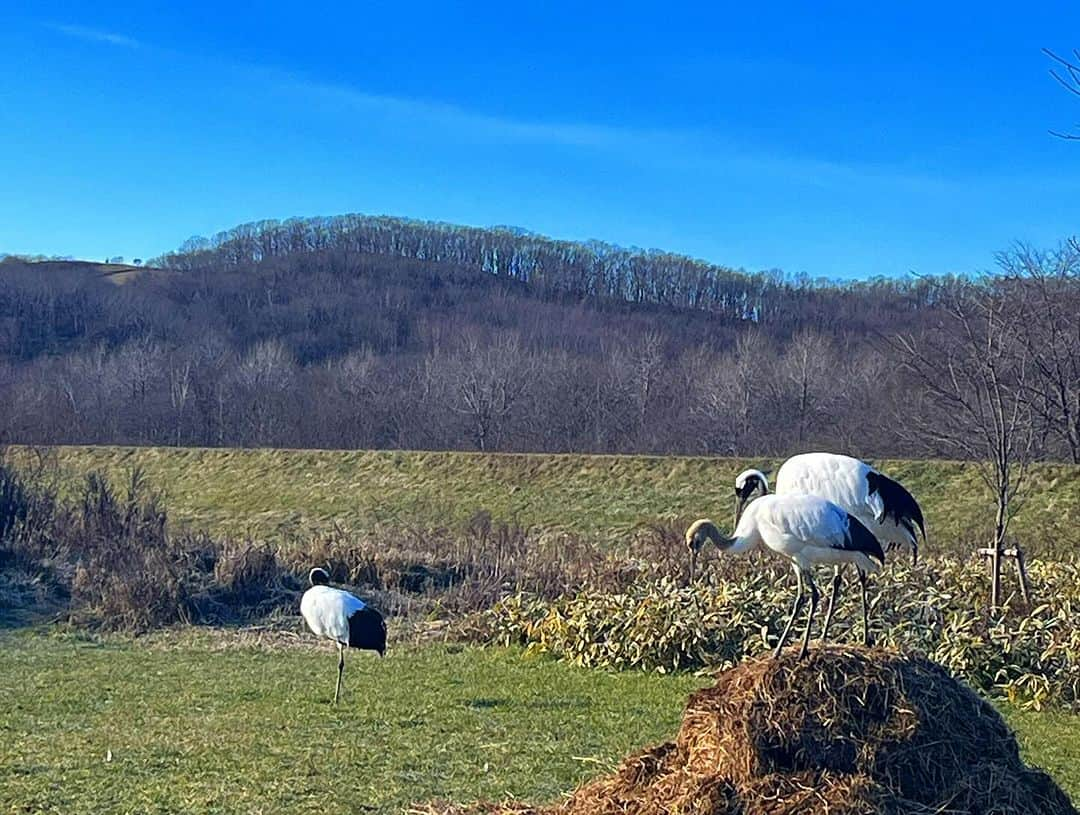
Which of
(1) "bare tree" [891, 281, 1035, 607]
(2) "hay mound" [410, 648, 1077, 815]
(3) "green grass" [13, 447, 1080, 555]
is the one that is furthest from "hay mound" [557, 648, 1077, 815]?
(3) "green grass" [13, 447, 1080, 555]

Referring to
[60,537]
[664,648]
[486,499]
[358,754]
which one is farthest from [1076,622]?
[486,499]

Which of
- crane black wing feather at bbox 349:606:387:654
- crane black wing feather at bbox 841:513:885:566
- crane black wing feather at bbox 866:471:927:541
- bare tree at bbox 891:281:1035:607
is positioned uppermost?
bare tree at bbox 891:281:1035:607

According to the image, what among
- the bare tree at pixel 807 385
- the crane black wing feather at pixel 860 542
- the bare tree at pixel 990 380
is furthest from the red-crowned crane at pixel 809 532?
the bare tree at pixel 807 385

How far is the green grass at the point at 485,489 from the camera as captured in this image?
27969mm

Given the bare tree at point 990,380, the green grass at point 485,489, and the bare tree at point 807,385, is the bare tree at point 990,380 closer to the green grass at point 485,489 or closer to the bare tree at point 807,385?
the green grass at point 485,489

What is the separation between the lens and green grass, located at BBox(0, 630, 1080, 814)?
26.2 feet

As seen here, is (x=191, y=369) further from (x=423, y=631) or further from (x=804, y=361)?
(x=423, y=631)

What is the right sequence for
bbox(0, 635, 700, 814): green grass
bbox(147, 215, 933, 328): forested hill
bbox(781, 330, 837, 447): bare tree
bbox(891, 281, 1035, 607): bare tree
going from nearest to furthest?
bbox(0, 635, 700, 814): green grass → bbox(891, 281, 1035, 607): bare tree → bbox(781, 330, 837, 447): bare tree → bbox(147, 215, 933, 328): forested hill

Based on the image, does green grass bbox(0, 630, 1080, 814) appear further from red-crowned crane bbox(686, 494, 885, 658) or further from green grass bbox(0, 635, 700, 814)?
red-crowned crane bbox(686, 494, 885, 658)

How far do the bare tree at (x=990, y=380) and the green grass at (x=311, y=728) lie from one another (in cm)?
507

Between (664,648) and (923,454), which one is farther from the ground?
(923,454)

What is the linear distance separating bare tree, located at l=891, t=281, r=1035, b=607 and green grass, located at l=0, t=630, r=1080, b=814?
507cm

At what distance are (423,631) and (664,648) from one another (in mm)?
4584

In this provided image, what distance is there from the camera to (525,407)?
56.3 meters
